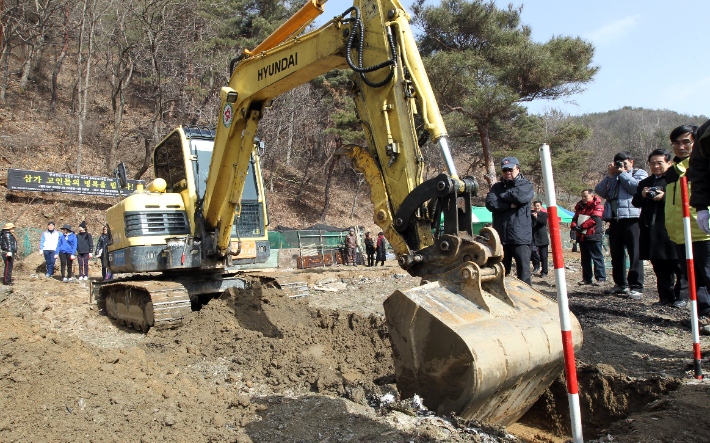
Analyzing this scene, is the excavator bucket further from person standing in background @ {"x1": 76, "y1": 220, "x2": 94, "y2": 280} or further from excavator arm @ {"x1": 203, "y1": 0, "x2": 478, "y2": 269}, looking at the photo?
person standing in background @ {"x1": 76, "y1": 220, "x2": 94, "y2": 280}

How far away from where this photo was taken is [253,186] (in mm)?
7195

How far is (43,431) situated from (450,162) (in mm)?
3157

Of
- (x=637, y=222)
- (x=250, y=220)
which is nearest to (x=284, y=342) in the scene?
(x=250, y=220)

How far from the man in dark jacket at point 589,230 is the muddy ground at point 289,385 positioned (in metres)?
2.11

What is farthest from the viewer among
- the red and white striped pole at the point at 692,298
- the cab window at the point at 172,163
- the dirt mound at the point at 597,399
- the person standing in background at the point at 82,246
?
the person standing in background at the point at 82,246

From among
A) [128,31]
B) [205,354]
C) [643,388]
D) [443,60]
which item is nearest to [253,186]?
[205,354]

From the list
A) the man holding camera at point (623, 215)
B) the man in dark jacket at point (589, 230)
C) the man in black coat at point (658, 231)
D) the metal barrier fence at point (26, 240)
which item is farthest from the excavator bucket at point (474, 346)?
the metal barrier fence at point (26, 240)

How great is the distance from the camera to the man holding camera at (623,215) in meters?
6.51

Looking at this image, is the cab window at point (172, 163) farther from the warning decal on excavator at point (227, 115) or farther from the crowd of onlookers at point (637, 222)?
the crowd of onlookers at point (637, 222)

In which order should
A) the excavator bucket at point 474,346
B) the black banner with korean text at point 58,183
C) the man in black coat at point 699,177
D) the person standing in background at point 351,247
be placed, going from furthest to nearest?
the person standing in background at point 351,247, the black banner with korean text at point 58,183, the excavator bucket at point 474,346, the man in black coat at point 699,177

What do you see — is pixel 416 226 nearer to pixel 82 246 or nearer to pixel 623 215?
pixel 623 215

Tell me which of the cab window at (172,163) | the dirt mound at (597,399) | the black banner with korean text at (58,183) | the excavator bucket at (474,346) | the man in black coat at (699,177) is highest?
the black banner with korean text at (58,183)

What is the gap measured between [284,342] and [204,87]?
2421 cm

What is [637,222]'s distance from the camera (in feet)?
21.7
